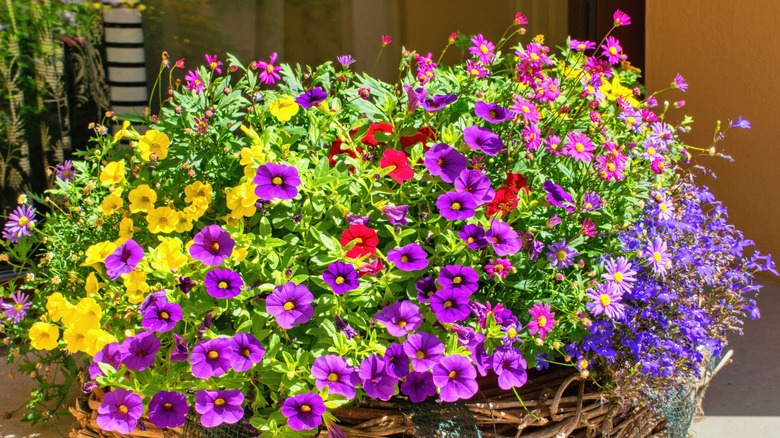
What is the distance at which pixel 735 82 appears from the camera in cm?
332

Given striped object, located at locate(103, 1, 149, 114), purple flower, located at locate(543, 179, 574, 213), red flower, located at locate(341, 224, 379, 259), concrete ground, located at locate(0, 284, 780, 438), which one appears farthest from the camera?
striped object, located at locate(103, 1, 149, 114)

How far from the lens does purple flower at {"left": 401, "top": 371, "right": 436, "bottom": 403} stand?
52.5 inches

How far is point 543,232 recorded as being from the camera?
1476 millimetres

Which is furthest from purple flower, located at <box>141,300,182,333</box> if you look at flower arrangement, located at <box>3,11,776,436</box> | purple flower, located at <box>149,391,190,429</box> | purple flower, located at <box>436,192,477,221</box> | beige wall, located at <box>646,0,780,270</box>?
beige wall, located at <box>646,0,780,270</box>

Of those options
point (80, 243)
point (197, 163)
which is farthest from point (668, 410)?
point (80, 243)

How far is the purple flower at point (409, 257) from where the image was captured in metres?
1.31

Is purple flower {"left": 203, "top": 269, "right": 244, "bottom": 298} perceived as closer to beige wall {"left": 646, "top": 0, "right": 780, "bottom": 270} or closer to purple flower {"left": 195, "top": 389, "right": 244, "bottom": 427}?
purple flower {"left": 195, "top": 389, "right": 244, "bottom": 427}

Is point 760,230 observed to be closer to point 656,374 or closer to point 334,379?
point 656,374

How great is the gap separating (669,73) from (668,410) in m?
2.21

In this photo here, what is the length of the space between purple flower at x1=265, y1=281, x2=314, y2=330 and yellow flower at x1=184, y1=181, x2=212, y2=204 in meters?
0.25

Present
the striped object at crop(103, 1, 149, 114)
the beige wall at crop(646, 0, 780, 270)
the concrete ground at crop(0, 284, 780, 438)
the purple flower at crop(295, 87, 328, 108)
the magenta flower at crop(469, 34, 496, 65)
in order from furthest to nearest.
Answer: the beige wall at crop(646, 0, 780, 270) → the striped object at crop(103, 1, 149, 114) → the concrete ground at crop(0, 284, 780, 438) → the magenta flower at crop(469, 34, 496, 65) → the purple flower at crop(295, 87, 328, 108)

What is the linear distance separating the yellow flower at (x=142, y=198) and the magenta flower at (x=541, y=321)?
672 mm

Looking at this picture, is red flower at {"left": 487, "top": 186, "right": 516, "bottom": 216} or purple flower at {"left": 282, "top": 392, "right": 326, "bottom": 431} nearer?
purple flower at {"left": 282, "top": 392, "right": 326, "bottom": 431}

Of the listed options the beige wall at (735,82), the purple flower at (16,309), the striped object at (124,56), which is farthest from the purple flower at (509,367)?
the beige wall at (735,82)
